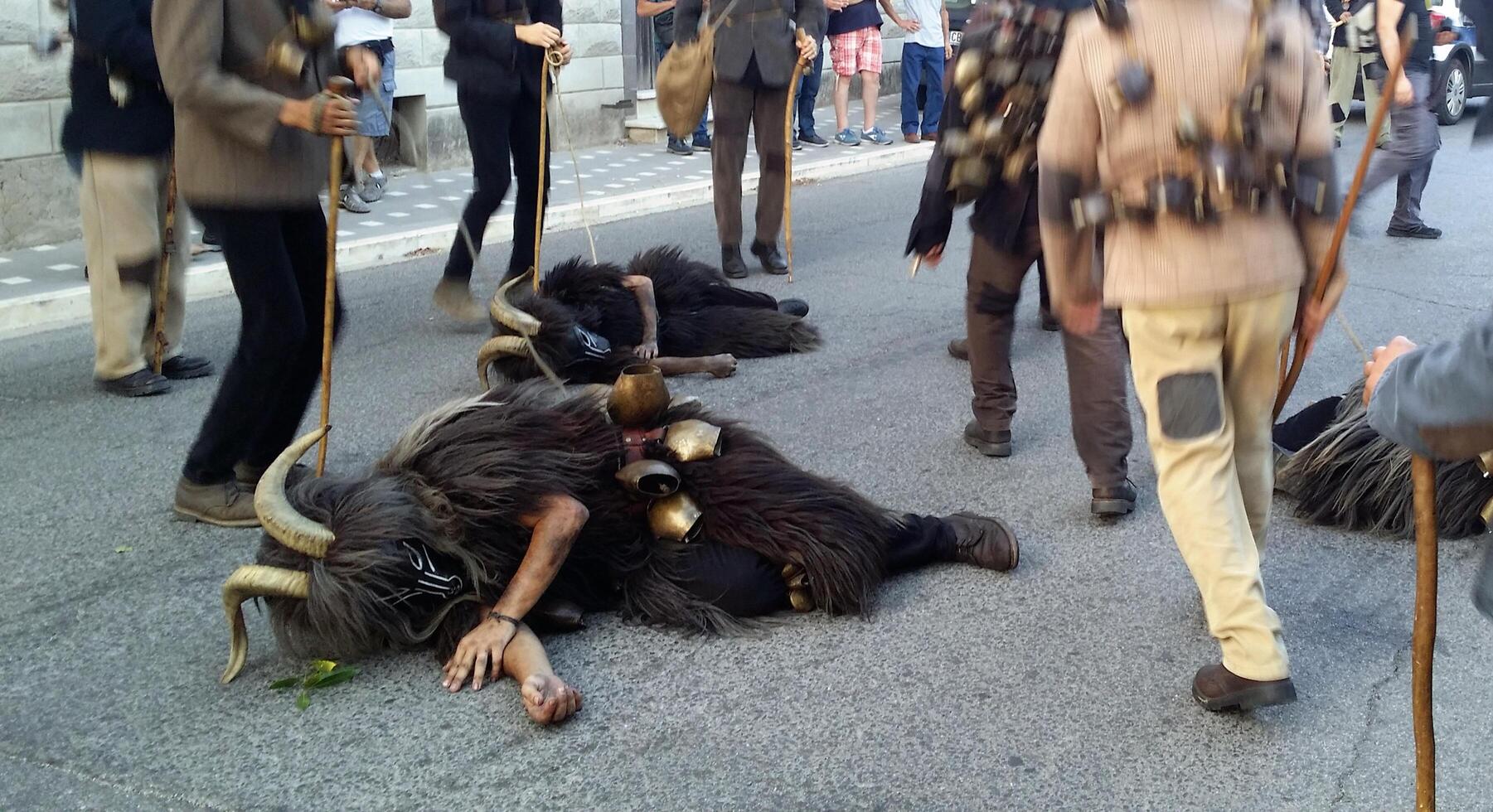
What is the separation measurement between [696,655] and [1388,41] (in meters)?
5.71

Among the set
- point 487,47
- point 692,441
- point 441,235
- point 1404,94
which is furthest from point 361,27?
point 692,441

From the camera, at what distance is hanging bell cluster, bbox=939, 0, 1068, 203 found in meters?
4.15

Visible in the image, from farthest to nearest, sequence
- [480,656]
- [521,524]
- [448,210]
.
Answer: [448,210]
[521,524]
[480,656]

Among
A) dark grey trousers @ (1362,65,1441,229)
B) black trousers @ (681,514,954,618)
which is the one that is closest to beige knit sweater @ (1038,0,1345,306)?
black trousers @ (681,514,954,618)

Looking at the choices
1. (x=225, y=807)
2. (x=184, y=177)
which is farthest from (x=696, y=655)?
(x=184, y=177)

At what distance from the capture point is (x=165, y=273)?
598cm

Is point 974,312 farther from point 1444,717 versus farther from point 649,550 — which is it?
point 1444,717

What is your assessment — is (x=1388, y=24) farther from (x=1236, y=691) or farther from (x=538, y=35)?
(x=1236, y=691)

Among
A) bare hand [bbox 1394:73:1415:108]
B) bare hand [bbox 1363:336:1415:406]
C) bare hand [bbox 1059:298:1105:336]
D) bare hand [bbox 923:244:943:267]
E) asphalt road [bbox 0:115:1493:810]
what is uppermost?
bare hand [bbox 1394:73:1415:108]

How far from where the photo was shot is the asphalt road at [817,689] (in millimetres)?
2980

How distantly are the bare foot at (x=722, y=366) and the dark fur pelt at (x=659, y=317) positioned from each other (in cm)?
23

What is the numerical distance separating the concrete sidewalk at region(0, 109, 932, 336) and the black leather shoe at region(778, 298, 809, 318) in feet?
3.49

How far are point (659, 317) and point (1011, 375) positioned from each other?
6.53 ft

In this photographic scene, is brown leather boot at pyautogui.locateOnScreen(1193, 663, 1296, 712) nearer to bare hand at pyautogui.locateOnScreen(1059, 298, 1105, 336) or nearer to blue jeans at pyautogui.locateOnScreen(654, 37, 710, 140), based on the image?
bare hand at pyautogui.locateOnScreen(1059, 298, 1105, 336)
